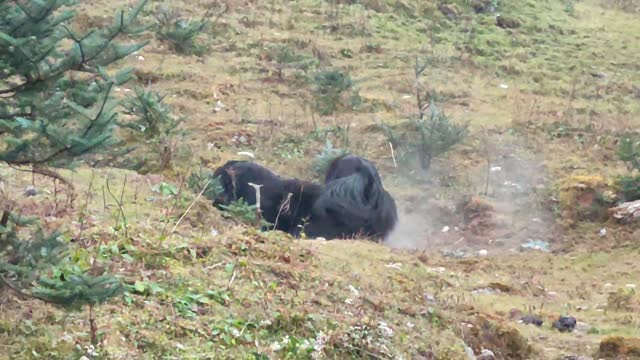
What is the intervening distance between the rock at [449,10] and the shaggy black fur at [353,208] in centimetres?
778

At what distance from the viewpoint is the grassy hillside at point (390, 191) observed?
486 centimetres

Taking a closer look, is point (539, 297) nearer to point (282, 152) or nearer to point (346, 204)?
point (346, 204)

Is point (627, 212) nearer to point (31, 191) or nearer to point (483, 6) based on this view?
point (31, 191)

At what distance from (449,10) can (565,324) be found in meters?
10.7

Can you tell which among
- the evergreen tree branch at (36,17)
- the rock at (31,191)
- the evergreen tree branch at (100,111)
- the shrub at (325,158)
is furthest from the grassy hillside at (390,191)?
the evergreen tree branch at (36,17)

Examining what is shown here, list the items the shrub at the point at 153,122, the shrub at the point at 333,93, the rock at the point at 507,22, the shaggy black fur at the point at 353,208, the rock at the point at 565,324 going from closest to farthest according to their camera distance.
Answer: the rock at the point at 565,324, the shaggy black fur at the point at 353,208, the shrub at the point at 153,122, the shrub at the point at 333,93, the rock at the point at 507,22

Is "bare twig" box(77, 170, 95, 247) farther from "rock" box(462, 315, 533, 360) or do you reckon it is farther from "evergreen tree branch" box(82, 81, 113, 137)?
"rock" box(462, 315, 533, 360)

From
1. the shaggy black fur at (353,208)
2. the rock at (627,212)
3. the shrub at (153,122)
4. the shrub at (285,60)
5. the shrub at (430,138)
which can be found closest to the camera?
the shaggy black fur at (353,208)

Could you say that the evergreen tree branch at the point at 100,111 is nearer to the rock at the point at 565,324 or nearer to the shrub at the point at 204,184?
the rock at the point at 565,324

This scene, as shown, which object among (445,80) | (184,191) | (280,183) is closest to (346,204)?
(280,183)

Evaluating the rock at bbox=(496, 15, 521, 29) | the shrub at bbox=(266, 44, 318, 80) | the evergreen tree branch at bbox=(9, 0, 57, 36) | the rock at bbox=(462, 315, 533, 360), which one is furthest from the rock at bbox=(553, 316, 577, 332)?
the rock at bbox=(496, 15, 521, 29)

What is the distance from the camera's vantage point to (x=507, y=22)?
1611 cm

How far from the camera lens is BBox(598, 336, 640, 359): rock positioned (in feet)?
18.5

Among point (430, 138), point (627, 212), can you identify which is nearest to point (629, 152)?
point (627, 212)
